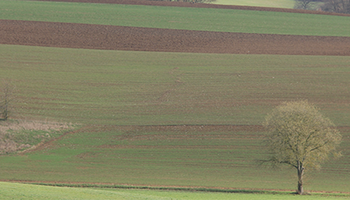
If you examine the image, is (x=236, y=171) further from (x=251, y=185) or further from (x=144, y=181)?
(x=144, y=181)

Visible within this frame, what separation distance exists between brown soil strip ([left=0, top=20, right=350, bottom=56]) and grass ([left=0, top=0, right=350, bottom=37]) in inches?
101

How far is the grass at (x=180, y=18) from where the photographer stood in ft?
202

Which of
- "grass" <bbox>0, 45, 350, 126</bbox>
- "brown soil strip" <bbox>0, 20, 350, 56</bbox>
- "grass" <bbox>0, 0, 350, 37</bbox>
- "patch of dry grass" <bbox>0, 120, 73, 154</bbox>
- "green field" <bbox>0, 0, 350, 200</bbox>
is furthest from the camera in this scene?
"grass" <bbox>0, 0, 350, 37</bbox>

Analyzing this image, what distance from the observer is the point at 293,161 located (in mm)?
28375

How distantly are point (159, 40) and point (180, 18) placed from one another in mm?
12184

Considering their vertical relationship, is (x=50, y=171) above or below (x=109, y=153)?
below

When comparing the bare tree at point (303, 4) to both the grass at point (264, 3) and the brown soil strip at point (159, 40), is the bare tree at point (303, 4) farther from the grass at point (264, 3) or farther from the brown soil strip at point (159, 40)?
the brown soil strip at point (159, 40)

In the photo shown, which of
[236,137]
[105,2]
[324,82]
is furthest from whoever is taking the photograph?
[105,2]

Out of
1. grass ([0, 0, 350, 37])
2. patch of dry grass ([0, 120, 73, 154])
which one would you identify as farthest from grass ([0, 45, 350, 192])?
grass ([0, 0, 350, 37])

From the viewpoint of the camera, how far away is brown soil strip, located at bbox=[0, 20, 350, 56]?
53.4 meters

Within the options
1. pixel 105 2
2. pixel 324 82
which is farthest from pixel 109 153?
pixel 105 2

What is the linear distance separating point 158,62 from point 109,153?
65.1ft

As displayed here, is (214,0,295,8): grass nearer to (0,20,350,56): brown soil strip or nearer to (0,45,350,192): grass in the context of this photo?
(0,20,350,56): brown soil strip

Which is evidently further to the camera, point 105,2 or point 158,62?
point 105,2
